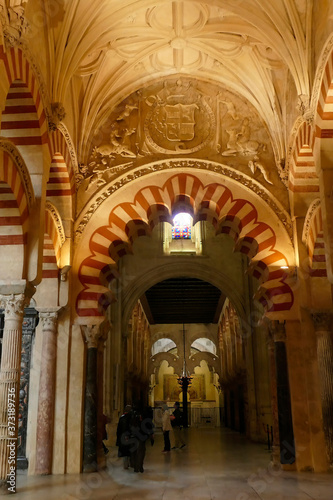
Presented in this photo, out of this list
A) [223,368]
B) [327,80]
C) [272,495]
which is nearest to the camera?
[272,495]

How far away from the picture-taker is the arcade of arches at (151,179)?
7.01m

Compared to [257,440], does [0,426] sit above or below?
above

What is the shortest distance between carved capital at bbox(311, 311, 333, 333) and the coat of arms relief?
264 cm

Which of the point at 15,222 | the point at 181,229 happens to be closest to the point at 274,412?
the point at 15,222

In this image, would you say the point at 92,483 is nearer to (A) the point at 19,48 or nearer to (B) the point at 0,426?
(B) the point at 0,426

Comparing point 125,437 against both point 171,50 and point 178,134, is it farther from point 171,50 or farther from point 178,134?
point 171,50

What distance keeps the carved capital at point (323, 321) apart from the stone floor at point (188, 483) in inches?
86.2

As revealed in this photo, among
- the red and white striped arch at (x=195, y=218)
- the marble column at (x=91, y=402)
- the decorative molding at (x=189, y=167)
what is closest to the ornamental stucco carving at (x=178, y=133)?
the decorative molding at (x=189, y=167)

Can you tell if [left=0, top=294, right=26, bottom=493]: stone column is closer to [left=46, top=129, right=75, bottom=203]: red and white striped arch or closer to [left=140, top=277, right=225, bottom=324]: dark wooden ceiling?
Answer: [left=46, top=129, right=75, bottom=203]: red and white striped arch

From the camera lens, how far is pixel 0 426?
6.29m

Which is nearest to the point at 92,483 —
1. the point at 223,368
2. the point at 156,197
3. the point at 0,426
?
the point at 0,426

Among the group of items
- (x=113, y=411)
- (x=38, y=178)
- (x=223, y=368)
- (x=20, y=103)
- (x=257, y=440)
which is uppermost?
(x=20, y=103)

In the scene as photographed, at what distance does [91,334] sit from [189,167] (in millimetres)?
3495

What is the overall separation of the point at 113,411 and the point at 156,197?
6.98 metres
